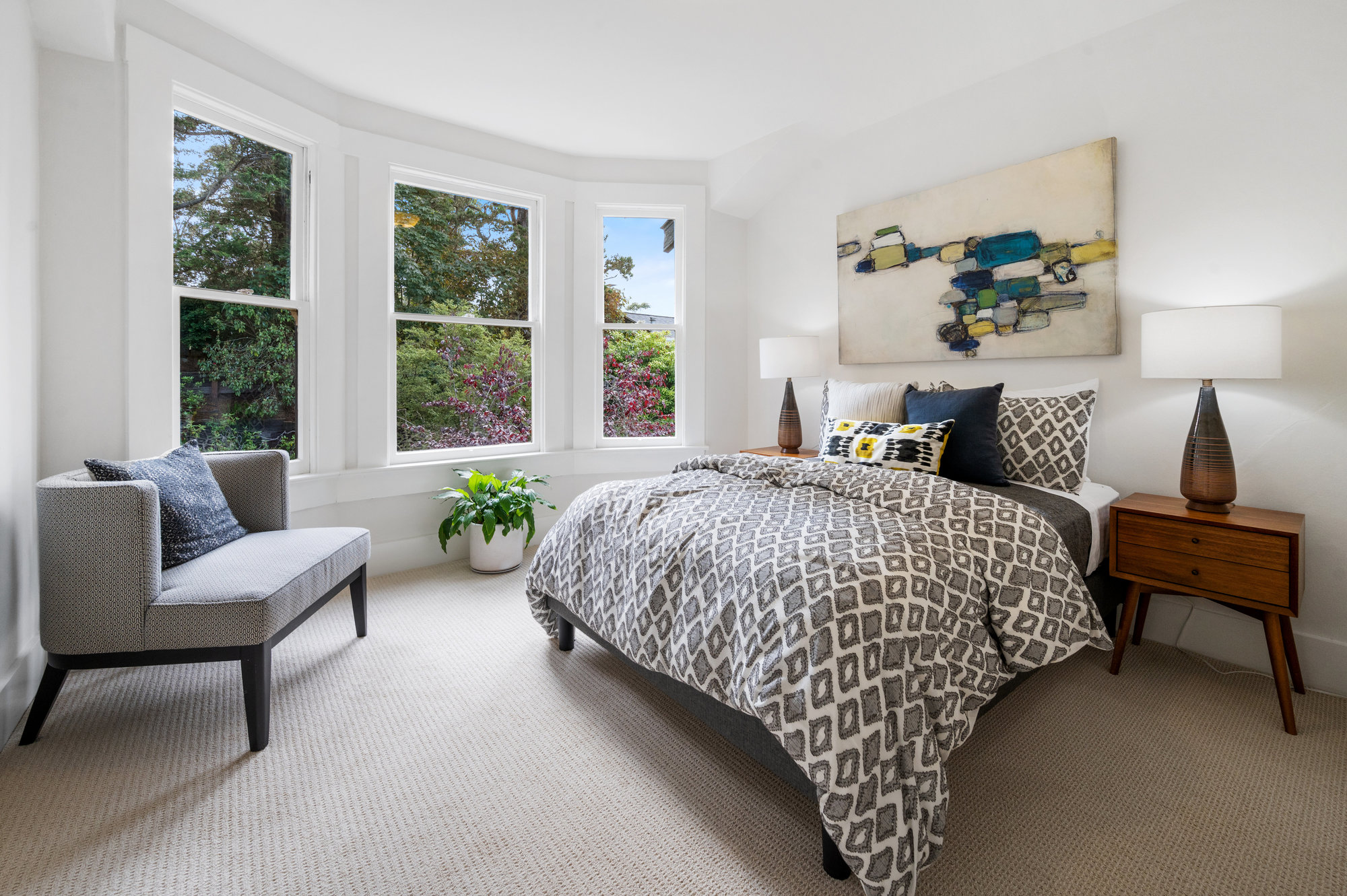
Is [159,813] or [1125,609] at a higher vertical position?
[1125,609]

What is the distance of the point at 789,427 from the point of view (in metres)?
3.72

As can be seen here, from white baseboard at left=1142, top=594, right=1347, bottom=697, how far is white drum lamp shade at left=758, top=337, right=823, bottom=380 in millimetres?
1921

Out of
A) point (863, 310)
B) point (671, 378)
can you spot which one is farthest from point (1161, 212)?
point (671, 378)

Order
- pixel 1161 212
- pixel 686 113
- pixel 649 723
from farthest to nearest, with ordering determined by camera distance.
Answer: pixel 686 113 < pixel 1161 212 < pixel 649 723

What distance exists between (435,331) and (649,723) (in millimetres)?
2594

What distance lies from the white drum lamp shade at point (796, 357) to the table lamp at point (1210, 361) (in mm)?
1663

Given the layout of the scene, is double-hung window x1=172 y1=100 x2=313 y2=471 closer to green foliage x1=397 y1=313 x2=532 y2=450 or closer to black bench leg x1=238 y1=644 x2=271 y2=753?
green foliage x1=397 y1=313 x2=532 y2=450

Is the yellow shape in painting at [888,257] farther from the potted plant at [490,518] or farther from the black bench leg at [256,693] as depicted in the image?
the black bench leg at [256,693]

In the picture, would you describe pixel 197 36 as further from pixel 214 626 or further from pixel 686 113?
pixel 214 626

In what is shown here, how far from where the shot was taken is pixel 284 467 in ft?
Answer: 8.09

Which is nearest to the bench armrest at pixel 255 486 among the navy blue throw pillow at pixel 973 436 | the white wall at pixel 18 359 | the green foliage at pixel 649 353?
the white wall at pixel 18 359

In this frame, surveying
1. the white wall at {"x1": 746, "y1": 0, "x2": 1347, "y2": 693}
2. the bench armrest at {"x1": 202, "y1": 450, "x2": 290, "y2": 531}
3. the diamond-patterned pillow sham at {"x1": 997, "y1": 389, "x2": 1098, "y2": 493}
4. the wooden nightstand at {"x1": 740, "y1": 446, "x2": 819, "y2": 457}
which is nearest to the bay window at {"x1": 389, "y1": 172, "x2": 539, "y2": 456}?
the bench armrest at {"x1": 202, "y1": 450, "x2": 290, "y2": 531}

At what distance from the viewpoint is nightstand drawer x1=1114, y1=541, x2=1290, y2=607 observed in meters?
1.83

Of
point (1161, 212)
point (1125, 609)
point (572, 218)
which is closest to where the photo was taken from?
point (1125, 609)
